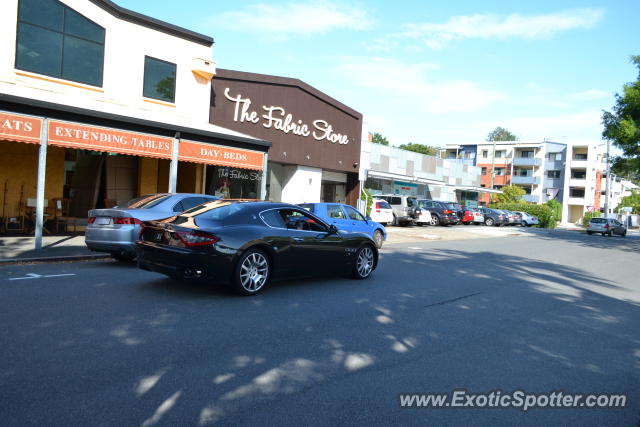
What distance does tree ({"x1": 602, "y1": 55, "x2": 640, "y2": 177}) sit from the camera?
85.2 ft

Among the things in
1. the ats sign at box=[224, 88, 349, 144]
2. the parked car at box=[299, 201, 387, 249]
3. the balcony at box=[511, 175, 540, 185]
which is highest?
the balcony at box=[511, 175, 540, 185]

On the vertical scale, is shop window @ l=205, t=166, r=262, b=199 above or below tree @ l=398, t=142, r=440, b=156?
below

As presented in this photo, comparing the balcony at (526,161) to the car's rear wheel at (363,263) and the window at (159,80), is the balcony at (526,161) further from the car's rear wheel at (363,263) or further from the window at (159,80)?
the car's rear wheel at (363,263)

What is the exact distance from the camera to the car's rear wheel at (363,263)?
9.12 meters

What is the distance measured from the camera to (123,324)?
17.9ft

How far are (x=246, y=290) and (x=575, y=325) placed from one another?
15.2 ft

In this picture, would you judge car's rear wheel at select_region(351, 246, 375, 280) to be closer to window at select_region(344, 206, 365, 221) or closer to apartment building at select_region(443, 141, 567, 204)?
window at select_region(344, 206, 365, 221)

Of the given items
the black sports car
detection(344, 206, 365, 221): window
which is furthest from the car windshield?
detection(344, 206, 365, 221): window

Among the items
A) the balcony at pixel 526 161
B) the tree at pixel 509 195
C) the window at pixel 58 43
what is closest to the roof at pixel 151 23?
the window at pixel 58 43

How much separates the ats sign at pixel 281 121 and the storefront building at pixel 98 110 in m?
1.79

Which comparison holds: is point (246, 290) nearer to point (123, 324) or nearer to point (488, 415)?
point (123, 324)

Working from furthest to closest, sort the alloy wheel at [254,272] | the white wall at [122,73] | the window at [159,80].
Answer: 1. the window at [159,80]
2. the white wall at [122,73]
3. the alloy wheel at [254,272]

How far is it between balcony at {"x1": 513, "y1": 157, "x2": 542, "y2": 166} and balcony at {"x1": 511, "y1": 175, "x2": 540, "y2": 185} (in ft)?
6.45

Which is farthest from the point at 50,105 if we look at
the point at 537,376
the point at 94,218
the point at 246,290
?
the point at 537,376
